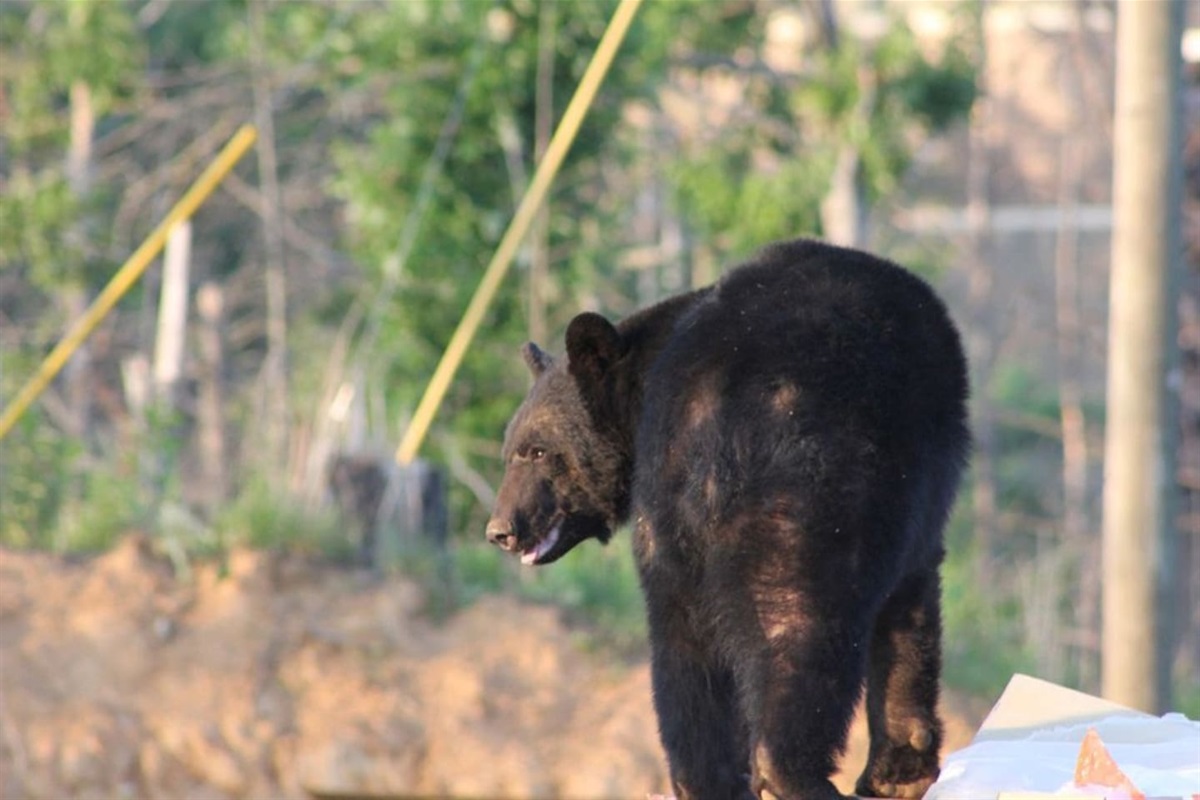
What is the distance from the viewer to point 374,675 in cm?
934

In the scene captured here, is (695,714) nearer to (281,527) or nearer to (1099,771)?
(1099,771)

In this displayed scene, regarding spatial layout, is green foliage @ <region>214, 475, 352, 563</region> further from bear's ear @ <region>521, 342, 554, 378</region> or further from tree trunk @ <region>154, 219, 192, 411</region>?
bear's ear @ <region>521, 342, 554, 378</region>

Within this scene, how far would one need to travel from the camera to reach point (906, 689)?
479 centimetres

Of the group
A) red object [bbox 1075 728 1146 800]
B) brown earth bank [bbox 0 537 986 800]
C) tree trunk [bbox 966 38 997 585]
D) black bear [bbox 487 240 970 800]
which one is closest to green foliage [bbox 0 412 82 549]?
brown earth bank [bbox 0 537 986 800]

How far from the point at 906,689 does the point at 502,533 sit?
3.78 ft

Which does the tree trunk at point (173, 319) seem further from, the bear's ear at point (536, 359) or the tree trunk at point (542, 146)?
the bear's ear at point (536, 359)

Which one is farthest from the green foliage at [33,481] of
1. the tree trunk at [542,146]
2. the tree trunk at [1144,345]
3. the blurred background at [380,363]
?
the tree trunk at [1144,345]

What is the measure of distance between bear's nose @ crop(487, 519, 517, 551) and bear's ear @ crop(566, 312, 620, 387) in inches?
17.5

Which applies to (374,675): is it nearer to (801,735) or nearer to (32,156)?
(801,735)

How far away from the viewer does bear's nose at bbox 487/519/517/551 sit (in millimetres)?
5117

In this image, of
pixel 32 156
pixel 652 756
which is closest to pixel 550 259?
pixel 652 756

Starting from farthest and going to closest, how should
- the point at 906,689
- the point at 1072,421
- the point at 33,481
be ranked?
the point at 1072,421
the point at 33,481
the point at 906,689

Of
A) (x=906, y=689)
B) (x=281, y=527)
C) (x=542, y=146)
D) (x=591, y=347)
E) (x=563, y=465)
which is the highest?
(x=542, y=146)

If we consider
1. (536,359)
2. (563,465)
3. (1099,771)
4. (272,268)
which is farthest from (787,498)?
(272,268)
